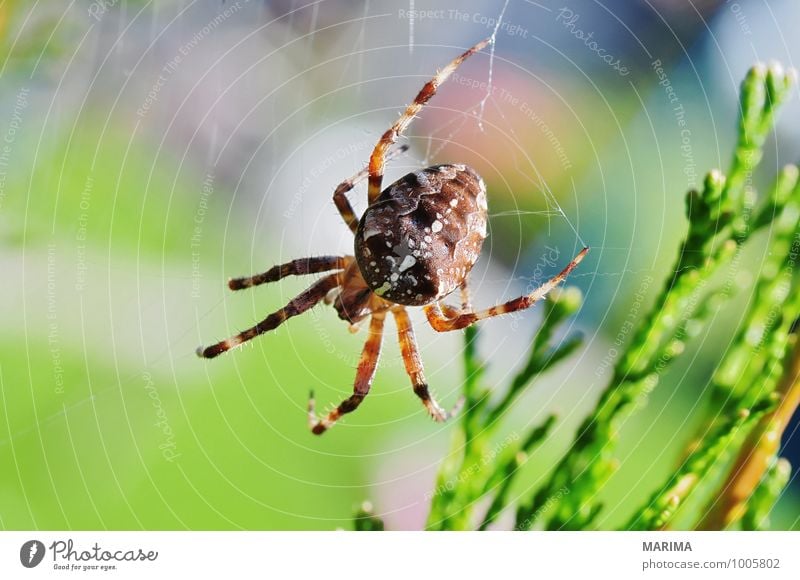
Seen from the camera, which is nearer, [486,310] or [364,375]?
[486,310]

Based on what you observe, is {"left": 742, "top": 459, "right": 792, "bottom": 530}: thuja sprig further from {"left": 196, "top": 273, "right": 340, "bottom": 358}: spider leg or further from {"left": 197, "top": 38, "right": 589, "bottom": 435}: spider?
{"left": 196, "top": 273, "right": 340, "bottom": 358}: spider leg

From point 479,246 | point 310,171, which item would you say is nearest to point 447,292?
point 479,246

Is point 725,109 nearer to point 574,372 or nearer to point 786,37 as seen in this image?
point 786,37

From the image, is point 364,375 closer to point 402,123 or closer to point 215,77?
point 402,123
